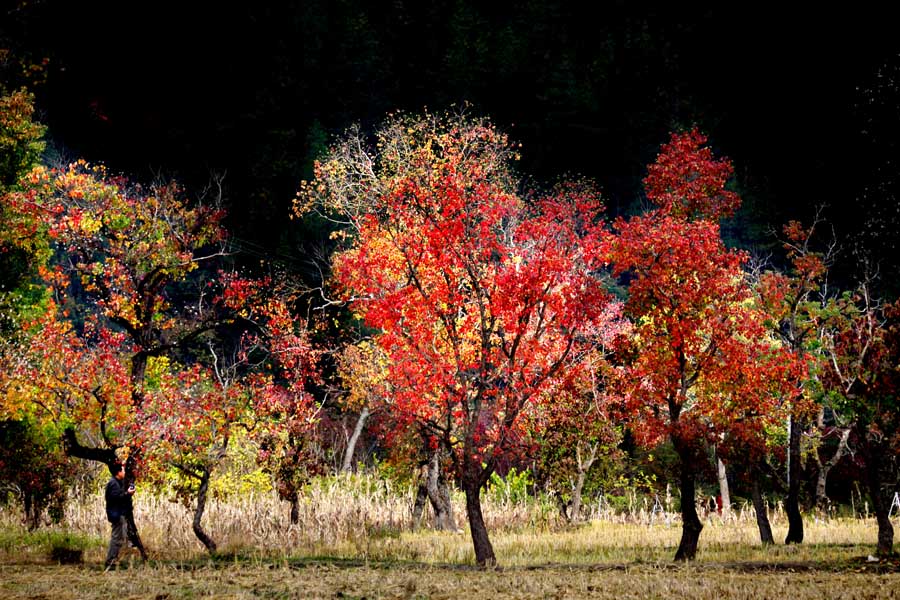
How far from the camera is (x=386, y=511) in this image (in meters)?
22.8

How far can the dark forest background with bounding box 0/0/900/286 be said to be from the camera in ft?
164

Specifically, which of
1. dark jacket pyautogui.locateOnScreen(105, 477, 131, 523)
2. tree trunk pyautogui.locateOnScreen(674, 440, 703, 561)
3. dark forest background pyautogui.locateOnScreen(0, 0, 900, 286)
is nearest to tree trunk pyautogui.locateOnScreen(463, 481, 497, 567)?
tree trunk pyautogui.locateOnScreen(674, 440, 703, 561)

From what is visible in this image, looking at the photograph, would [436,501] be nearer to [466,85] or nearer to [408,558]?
[408,558]

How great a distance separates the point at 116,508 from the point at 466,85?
4703 cm

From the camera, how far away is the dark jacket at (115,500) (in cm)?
1532

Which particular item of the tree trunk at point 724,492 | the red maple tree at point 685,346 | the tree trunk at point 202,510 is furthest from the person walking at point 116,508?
the tree trunk at point 724,492

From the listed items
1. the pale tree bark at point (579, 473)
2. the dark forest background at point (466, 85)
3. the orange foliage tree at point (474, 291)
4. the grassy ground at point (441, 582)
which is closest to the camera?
the grassy ground at point (441, 582)

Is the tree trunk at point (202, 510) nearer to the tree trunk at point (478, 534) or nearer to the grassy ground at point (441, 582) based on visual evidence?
the grassy ground at point (441, 582)

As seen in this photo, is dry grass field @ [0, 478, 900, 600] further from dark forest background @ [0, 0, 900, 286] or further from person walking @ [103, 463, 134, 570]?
dark forest background @ [0, 0, 900, 286]

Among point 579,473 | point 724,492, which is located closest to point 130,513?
point 579,473

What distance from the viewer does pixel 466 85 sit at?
56.7 metres

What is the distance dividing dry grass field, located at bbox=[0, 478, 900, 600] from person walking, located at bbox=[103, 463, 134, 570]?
0.63m

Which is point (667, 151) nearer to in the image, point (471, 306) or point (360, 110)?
point (471, 306)

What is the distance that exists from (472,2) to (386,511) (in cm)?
5645
